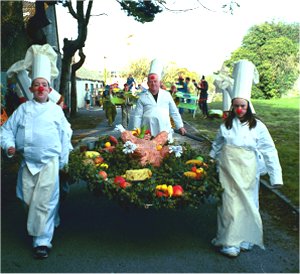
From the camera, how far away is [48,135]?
473 centimetres

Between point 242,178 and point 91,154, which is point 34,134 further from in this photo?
point 242,178

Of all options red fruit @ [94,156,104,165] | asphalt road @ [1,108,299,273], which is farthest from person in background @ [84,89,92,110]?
red fruit @ [94,156,104,165]

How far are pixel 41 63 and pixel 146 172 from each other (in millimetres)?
1721

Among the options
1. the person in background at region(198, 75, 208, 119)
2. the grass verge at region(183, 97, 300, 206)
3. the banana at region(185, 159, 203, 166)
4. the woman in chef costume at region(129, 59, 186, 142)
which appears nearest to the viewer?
the banana at region(185, 159, 203, 166)

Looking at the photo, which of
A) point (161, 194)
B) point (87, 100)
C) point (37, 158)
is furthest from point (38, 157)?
point (87, 100)

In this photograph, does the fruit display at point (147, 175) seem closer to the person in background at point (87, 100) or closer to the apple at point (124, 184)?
the apple at point (124, 184)

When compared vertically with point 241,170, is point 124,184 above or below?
below

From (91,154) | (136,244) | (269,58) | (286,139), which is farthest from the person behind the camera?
(269,58)

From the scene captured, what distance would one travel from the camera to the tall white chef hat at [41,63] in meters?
4.95

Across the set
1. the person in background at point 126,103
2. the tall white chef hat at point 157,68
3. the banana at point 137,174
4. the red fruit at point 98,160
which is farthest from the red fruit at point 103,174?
the person in background at point 126,103

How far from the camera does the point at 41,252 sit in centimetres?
457

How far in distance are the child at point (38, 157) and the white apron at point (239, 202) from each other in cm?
184

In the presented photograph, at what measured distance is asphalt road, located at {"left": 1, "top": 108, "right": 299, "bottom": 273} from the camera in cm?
439

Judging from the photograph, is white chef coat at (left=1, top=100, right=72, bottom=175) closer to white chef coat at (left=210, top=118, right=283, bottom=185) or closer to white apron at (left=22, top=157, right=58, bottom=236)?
white apron at (left=22, top=157, right=58, bottom=236)
